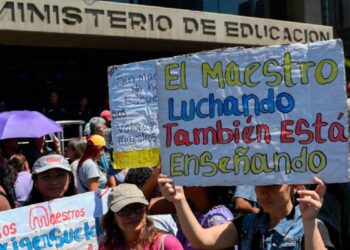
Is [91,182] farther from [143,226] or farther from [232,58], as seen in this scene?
[232,58]

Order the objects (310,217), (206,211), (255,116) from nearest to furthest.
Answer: (310,217)
(255,116)
(206,211)

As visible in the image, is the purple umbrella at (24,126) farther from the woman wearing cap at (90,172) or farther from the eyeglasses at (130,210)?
the eyeglasses at (130,210)

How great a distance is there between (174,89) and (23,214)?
1.42m

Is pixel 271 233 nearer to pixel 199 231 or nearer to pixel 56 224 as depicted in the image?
pixel 199 231

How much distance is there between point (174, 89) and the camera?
10.0 feet

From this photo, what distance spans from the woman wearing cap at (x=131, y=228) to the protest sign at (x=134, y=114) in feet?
4.25

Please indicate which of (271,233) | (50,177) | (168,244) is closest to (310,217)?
(271,233)

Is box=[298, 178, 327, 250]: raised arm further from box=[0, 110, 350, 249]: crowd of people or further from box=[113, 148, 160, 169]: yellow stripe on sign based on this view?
box=[113, 148, 160, 169]: yellow stripe on sign

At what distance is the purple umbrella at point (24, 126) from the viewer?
6.85m

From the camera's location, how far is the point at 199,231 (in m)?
2.88

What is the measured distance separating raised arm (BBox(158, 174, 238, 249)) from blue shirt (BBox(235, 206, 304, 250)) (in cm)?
6

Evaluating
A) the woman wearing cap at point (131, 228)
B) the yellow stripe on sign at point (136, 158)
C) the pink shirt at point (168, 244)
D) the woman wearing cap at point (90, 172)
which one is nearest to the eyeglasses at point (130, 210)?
the woman wearing cap at point (131, 228)

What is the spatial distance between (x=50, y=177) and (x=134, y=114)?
1.05 m

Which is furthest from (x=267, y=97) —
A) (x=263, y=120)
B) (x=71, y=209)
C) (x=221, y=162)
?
(x=71, y=209)
